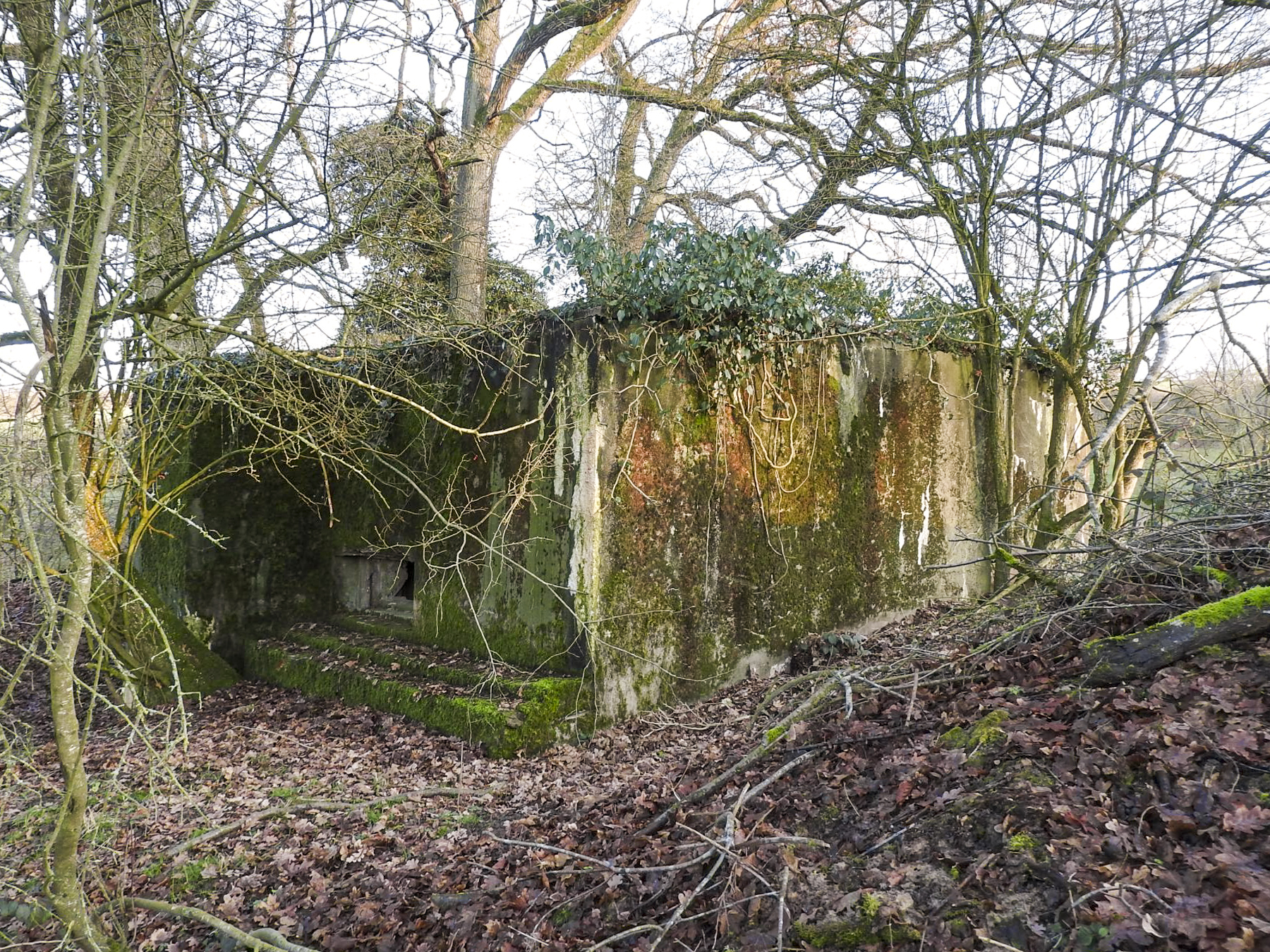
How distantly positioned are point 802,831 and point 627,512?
10.6 ft

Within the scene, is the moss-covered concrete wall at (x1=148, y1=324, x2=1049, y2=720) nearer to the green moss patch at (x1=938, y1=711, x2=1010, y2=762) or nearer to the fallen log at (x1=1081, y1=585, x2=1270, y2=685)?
the green moss patch at (x1=938, y1=711, x2=1010, y2=762)

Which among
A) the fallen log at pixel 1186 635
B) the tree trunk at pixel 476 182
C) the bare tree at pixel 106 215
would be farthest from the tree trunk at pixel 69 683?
the tree trunk at pixel 476 182

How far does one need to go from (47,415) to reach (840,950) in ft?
12.3

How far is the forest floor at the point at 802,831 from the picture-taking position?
2.32 meters

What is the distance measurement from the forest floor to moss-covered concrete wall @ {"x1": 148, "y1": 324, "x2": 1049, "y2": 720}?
42.2 inches

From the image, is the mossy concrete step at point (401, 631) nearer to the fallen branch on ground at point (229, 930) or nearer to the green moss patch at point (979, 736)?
the fallen branch on ground at point (229, 930)

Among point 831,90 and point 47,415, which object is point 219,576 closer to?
point 47,415

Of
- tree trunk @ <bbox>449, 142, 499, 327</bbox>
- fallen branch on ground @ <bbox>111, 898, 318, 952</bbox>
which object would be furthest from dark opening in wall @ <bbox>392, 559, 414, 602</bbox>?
fallen branch on ground @ <bbox>111, 898, 318, 952</bbox>

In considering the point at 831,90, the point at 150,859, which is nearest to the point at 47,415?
the point at 150,859

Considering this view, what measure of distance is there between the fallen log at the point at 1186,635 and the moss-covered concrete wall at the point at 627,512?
3.37 metres

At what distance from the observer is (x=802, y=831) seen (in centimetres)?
314

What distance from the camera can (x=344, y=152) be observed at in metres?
5.31

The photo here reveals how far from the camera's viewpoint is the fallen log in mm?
3213

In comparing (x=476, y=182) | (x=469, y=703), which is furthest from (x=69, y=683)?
(x=476, y=182)
